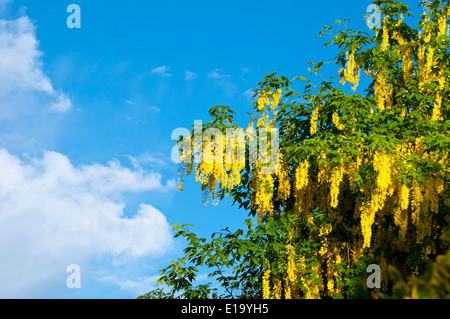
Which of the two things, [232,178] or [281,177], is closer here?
[232,178]

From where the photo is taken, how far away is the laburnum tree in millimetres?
9547

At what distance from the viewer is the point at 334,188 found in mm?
9719

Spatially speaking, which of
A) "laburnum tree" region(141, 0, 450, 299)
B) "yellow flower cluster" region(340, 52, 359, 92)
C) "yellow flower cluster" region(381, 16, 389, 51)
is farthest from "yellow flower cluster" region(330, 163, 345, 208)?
"yellow flower cluster" region(381, 16, 389, 51)

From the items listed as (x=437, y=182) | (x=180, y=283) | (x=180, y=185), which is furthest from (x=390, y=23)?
(x=180, y=283)

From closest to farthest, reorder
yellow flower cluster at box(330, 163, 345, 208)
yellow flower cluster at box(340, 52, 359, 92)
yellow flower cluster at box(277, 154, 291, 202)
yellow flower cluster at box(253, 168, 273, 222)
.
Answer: yellow flower cluster at box(330, 163, 345, 208) → yellow flower cluster at box(253, 168, 273, 222) → yellow flower cluster at box(277, 154, 291, 202) → yellow flower cluster at box(340, 52, 359, 92)

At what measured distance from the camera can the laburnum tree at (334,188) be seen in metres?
9.55

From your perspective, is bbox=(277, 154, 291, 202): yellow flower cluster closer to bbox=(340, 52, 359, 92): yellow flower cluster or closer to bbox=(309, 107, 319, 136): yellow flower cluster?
bbox=(309, 107, 319, 136): yellow flower cluster

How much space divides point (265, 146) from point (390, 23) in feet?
18.5

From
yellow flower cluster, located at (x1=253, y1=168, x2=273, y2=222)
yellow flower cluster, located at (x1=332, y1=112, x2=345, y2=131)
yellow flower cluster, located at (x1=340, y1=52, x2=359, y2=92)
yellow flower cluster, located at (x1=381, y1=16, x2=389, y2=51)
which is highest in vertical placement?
yellow flower cluster, located at (x1=381, y1=16, x2=389, y2=51)

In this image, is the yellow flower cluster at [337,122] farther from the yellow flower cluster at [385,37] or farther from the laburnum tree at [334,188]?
the yellow flower cluster at [385,37]

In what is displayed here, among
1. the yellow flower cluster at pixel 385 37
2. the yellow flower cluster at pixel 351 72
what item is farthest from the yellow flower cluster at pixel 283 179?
the yellow flower cluster at pixel 385 37
